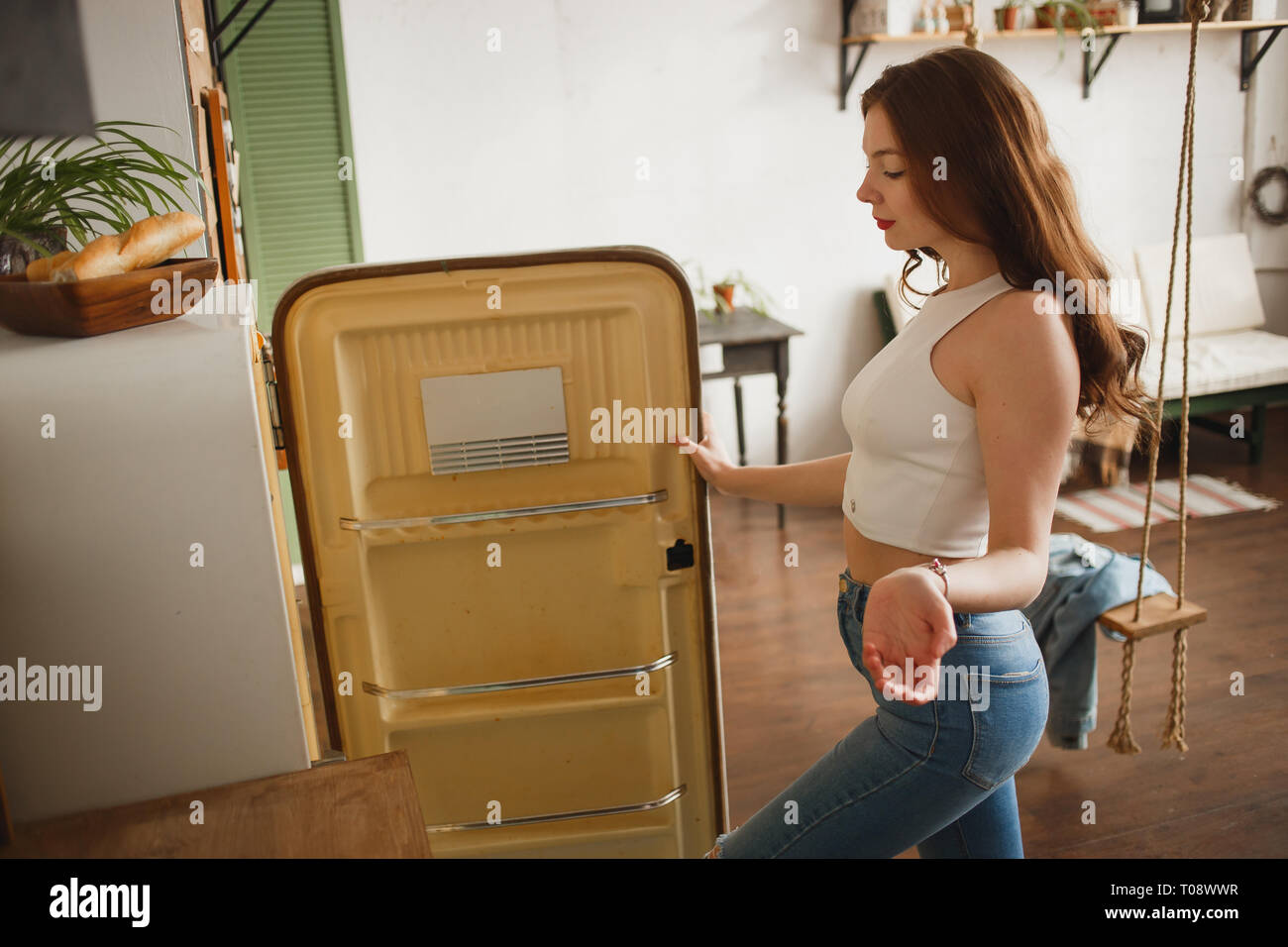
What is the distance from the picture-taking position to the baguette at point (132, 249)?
1395 millimetres

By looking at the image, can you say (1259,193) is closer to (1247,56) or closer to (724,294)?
(1247,56)

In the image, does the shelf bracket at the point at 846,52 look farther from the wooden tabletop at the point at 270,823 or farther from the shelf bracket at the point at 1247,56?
the wooden tabletop at the point at 270,823

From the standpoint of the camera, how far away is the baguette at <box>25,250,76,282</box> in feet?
4.62

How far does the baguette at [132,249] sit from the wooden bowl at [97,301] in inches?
0.7

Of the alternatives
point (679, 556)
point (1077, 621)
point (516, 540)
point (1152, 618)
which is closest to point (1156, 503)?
point (1077, 621)

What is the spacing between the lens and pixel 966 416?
4.50ft

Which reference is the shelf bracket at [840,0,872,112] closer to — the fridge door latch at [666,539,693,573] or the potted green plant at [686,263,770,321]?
the potted green plant at [686,263,770,321]

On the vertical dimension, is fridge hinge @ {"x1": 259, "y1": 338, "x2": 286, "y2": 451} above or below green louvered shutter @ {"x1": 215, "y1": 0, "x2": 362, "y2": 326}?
below

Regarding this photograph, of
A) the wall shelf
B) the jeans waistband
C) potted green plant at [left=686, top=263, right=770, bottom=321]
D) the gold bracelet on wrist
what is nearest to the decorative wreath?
the wall shelf

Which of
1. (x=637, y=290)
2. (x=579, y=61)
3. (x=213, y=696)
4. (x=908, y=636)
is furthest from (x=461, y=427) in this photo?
(x=579, y=61)

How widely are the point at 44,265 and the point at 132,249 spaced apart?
109 millimetres

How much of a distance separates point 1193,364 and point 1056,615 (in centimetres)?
289

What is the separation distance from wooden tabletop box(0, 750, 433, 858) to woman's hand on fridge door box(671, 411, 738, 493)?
0.71 m

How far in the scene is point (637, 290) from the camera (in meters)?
1.85
